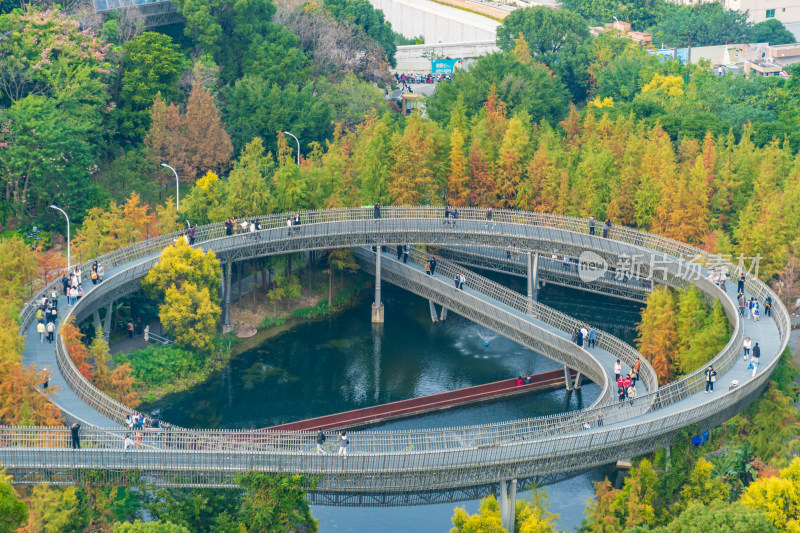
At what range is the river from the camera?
96062mm

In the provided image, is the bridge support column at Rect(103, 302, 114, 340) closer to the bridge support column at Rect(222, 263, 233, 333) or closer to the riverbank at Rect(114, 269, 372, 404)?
the riverbank at Rect(114, 269, 372, 404)

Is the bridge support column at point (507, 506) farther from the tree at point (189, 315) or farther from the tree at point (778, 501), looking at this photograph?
the tree at point (189, 315)

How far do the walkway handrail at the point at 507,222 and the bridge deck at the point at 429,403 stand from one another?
638 centimetres

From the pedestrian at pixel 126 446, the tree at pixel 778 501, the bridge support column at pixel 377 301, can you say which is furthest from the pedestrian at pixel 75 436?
the bridge support column at pixel 377 301

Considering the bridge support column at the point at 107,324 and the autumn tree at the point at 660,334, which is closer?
the autumn tree at the point at 660,334

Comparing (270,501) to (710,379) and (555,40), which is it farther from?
(555,40)

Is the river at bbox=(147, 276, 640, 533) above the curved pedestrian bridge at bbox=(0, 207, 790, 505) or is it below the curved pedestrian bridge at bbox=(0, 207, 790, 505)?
below

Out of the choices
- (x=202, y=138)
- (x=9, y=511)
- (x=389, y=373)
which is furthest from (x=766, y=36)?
(x=9, y=511)

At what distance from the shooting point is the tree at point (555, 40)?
171750 millimetres

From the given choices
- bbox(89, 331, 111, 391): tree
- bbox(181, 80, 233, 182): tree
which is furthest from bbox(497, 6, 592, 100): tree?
bbox(89, 331, 111, 391): tree

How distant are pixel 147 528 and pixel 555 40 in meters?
120

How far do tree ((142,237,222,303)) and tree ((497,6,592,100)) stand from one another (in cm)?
8116

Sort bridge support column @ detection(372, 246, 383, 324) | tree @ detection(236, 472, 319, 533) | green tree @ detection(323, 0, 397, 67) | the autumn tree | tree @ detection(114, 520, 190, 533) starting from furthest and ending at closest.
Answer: green tree @ detection(323, 0, 397, 67), bridge support column @ detection(372, 246, 383, 324), the autumn tree, tree @ detection(236, 472, 319, 533), tree @ detection(114, 520, 190, 533)

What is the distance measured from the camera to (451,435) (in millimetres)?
77375
